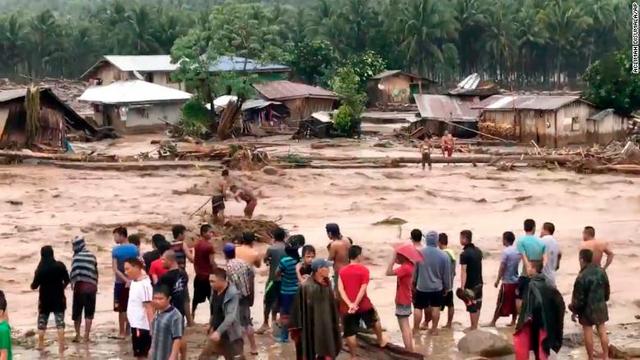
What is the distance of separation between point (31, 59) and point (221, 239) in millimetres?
61639

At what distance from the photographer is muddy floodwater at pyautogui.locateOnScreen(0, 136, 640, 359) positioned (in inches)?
503

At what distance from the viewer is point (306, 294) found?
8.59 m

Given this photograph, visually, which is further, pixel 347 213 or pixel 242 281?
pixel 347 213

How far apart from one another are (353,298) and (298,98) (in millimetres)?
42074

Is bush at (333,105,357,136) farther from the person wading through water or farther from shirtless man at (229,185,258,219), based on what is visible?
the person wading through water

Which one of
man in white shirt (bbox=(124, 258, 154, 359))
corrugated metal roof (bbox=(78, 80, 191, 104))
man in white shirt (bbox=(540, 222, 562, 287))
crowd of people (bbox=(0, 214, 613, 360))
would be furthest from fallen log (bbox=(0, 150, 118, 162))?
man in white shirt (bbox=(124, 258, 154, 359))

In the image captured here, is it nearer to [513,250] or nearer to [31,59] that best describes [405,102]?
[31,59]

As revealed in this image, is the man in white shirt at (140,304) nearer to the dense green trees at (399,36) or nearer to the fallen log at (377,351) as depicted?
the fallen log at (377,351)

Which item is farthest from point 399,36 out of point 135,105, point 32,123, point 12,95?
point 32,123

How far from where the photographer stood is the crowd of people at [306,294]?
8.59m

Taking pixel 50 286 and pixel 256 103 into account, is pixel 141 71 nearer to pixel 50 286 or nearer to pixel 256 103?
pixel 256 103

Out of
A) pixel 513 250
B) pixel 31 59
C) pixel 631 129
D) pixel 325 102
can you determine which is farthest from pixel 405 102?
pixel 513 250

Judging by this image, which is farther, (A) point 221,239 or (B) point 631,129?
(B) point 631,129

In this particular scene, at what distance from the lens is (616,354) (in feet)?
33.0
